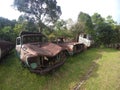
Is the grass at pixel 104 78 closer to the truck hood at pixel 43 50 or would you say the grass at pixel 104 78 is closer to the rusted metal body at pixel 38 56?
the rusted metal body at pixel 38 56

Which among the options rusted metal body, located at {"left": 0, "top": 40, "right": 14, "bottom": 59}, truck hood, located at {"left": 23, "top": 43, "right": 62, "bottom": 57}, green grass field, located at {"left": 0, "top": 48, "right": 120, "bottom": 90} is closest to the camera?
green grass field, located at {"left": 0, "top": 48, "right": 120, "bottom": 90}

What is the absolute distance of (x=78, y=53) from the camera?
64.6ft

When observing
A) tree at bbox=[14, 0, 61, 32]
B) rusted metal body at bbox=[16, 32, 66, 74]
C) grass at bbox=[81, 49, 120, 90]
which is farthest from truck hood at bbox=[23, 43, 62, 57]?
tree at bbox=[14, 0, 61, 32]

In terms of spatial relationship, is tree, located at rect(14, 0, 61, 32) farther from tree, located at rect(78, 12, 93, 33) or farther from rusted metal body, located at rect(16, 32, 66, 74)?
rusted metal body, located at rect(16, 32, 66, 74)

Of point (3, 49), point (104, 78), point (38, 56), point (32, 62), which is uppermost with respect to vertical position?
point (3, 49)

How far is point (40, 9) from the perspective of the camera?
2945 centimetres

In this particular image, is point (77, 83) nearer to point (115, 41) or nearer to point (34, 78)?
point (34, 78)

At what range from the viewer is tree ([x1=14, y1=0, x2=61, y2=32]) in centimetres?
2862

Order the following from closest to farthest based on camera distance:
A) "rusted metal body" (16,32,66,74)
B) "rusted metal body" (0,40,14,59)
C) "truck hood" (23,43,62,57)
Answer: "rusted metal body" (16,32,66,74) < "truck hood" (23,43,62,57) < "rusted metal body" (0,40,14,59)

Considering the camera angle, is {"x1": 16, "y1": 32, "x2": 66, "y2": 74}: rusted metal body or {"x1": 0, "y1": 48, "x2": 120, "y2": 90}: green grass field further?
{"x1": 16, "y1": 32, "x2": 66, "y2": 74}: rusted metal body

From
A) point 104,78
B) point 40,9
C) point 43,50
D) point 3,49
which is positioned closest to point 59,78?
point 43,50

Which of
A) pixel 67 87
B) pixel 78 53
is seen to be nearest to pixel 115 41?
pixel 78 53

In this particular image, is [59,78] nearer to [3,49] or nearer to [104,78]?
[104,78]

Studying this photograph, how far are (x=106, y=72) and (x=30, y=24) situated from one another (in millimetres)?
18720
